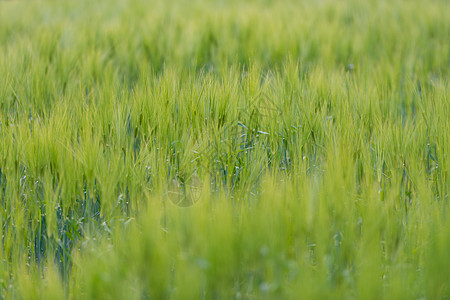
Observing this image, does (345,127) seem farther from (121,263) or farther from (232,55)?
(232,55)

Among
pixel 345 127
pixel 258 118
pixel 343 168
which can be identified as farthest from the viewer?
pixel 258 118

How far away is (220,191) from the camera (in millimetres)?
1182

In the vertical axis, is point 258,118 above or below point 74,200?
above

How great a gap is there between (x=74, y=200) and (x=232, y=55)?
1466 mm

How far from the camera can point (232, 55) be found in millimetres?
2498

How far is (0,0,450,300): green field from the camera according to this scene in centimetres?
91

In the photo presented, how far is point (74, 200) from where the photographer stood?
1.22 m

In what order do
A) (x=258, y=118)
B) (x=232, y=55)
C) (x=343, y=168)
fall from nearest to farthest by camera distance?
(x=343, y=168)
(x=258, y=118)
(x=232, y=55)

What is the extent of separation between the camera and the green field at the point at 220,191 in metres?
0.91

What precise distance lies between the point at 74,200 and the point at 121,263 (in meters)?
0.37

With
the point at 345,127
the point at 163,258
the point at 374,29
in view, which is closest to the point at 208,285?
the point at 163,258

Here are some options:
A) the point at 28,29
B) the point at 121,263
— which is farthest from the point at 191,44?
the point at 121,263

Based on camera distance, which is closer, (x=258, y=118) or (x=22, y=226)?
(x=22, y=226)

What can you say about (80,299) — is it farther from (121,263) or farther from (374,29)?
(374,29)
